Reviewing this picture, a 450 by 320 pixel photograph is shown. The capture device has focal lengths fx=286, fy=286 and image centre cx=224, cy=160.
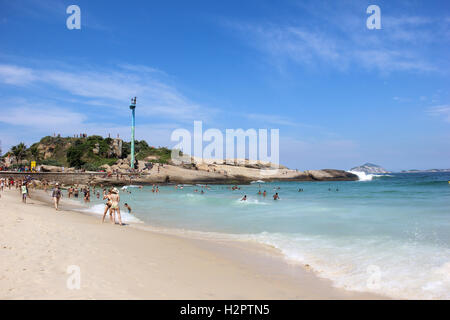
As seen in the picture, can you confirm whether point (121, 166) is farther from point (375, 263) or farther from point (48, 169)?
point (375, 263)

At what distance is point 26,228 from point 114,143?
236ft

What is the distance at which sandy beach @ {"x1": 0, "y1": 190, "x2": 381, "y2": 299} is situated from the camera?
187 inches

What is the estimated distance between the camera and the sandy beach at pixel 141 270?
4.75 metres

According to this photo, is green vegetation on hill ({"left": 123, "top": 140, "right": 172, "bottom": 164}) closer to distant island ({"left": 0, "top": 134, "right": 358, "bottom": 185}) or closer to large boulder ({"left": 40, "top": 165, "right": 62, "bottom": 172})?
distant island ({"left": 0, "top": 134, "right": 358, "bottom": 185})

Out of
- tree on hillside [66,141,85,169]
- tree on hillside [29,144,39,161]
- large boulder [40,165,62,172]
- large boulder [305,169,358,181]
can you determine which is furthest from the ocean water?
tree on hillside [29,144,39,161]

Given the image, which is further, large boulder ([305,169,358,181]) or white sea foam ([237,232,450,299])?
large boulder ([305,169,358,181])

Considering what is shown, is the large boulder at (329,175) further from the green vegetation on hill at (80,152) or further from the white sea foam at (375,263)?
the white sea foam at (375,263)

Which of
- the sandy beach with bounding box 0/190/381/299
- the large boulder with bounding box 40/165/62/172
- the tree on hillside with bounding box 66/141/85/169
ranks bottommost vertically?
Result: the sandy beach with bounding box 0/190/381/299

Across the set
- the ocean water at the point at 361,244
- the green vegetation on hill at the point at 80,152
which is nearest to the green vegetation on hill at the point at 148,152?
the green vegetation on hill at the point at 80,152

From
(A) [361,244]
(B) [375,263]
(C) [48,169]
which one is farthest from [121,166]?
(B) [375,263]

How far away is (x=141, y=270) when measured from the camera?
19.6ft

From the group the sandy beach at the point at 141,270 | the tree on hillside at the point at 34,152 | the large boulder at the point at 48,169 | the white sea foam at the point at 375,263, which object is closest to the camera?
the sandy beach at the point at 141,270

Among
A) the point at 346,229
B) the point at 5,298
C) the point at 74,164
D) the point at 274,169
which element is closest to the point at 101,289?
the point at 5,298
